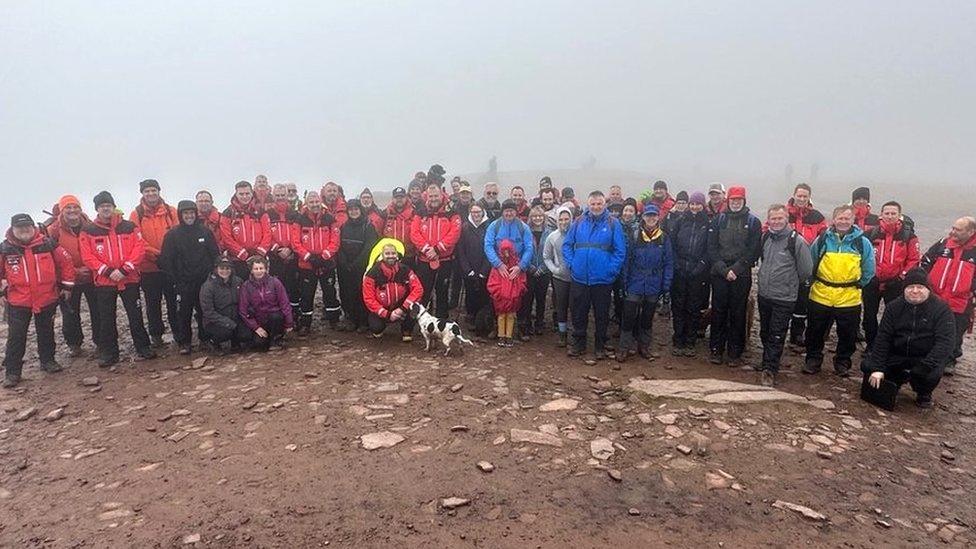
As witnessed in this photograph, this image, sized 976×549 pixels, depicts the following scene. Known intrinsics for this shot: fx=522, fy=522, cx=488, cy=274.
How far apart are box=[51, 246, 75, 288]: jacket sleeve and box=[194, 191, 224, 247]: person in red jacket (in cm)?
209

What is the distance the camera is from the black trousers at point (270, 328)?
895cm

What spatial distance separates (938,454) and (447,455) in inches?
213

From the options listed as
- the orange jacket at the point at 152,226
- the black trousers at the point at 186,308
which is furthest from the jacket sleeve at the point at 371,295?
the orange jacket at the point at 152,226

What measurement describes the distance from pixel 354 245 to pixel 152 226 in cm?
346

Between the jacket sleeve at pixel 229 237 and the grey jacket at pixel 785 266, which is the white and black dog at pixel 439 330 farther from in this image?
the grey jacket at pixel 785 266

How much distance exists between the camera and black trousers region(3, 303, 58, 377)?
803 cm

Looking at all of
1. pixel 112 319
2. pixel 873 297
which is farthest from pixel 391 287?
pixel 873 297

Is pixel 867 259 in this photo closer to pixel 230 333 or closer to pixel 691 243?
pixel 691 243

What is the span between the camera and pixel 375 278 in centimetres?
921

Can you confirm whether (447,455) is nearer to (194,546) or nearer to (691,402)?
(194,546)

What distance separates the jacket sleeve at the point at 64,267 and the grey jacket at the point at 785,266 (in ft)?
35.9

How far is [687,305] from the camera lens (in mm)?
8938

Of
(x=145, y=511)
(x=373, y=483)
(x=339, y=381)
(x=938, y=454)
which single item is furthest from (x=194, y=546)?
(x=938, y=454)

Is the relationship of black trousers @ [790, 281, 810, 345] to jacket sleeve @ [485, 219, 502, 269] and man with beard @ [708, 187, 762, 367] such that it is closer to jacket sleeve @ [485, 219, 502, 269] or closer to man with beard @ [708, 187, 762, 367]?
man with beard @ [708, 187, 762, 367]
